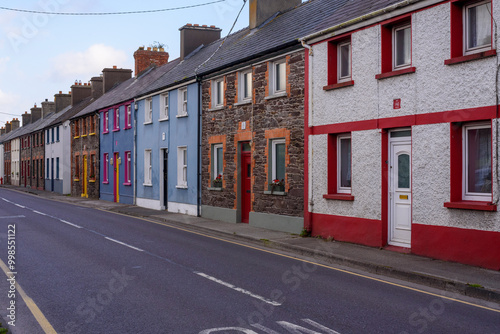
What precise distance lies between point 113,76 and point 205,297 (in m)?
35.5

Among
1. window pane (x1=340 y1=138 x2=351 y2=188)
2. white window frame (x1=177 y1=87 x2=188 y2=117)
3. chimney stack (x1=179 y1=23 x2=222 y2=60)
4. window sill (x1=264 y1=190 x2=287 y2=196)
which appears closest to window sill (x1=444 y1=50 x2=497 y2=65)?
window pane (x1=340 y1=138 x2=351 y2=188)

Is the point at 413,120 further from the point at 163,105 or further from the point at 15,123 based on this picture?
the point at 15,123

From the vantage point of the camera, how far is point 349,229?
45.0 ft

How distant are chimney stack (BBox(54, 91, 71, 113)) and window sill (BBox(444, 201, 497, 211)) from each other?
162 ft

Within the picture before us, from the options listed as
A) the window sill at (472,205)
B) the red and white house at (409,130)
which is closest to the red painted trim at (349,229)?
the red and white house at (409,130)

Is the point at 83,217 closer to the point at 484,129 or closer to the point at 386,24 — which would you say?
the point at 386,24

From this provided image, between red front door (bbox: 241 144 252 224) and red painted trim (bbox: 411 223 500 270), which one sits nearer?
red painted trim (bbox: 411 223 500 270)

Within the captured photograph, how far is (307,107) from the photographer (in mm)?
15320

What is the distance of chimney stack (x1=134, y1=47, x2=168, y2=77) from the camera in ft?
120

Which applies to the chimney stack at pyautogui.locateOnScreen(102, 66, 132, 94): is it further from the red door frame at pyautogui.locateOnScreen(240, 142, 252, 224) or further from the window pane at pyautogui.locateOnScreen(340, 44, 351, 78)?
the window pane at pyautogui.locateOnScreen(340, 44, 351, 78)

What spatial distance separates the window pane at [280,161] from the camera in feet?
55.3

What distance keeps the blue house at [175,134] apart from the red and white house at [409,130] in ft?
27.4

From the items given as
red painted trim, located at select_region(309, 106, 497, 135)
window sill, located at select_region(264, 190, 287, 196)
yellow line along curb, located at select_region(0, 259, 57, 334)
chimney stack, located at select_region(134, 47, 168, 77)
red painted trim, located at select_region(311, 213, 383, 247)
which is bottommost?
yellow line along curb, located at select_region(0, 259, 57, 334)

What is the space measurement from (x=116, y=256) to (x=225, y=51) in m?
12.8
